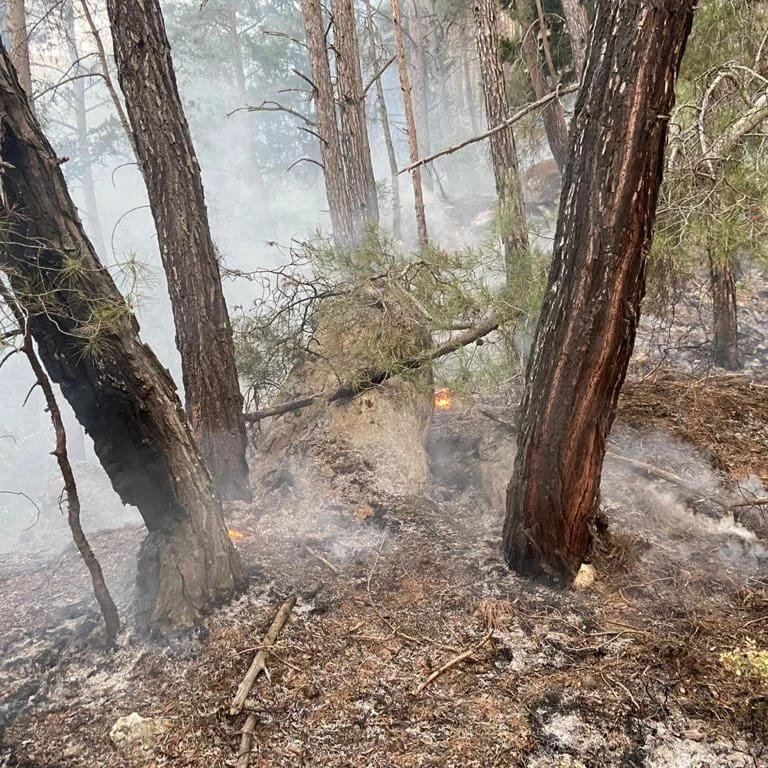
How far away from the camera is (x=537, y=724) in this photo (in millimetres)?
2025

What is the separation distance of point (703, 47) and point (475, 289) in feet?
8.57

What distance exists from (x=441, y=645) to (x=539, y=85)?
6.97 meters

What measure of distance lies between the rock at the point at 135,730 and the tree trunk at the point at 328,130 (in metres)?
5.33

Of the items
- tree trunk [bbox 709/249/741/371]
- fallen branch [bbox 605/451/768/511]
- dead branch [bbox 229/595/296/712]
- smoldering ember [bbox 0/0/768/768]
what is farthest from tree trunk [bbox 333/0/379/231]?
dead branch [bbox 229/595/296/712]

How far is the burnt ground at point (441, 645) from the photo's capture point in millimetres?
1987

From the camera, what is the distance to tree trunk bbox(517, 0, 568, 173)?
6680mm

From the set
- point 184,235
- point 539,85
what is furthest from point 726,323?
point 184,235

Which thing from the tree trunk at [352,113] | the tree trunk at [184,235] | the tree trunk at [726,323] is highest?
the tree trunk at [352,113]

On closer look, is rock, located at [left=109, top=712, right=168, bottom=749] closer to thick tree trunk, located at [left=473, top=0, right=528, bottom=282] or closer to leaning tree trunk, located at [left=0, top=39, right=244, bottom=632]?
leaning tree trunk, located at [left=0, top=39, right=244, bottom=632]

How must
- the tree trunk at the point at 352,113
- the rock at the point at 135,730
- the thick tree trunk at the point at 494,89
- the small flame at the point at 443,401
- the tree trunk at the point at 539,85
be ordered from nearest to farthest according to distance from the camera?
the rock at the point at 135,730, the thick tree trunk at the point at 494,89, the small flame at the point at 443,401, the tree trunk at the point at 352,113, the tree trunk at the point at 539,85

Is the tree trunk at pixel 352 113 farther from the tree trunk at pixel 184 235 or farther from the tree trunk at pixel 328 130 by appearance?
the tree trunk at pixel 184 235

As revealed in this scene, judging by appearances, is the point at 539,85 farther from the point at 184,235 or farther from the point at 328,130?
A: the point at 184,235

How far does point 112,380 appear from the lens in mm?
2559

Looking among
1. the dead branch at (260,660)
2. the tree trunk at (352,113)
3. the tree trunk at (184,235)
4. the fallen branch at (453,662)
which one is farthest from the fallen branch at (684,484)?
the tree trunk at (352,113)
